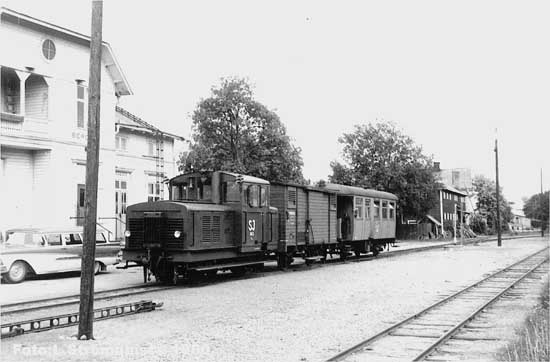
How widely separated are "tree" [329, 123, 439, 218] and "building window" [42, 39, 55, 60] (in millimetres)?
34424

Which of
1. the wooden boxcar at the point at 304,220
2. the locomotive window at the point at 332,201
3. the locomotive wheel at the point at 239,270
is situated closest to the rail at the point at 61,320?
the locomotive wheel at the point at 239,270

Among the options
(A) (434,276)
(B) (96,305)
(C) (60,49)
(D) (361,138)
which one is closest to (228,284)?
(B) (96,305)

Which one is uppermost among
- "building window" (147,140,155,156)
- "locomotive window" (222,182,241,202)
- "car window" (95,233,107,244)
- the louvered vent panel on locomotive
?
"building window" (147,140,155,156)

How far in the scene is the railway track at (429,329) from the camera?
7.57 m

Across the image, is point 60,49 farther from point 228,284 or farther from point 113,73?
point 228,284

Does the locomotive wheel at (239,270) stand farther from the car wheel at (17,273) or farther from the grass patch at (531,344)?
the grass patch at (531,344)

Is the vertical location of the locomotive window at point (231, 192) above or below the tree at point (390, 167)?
below

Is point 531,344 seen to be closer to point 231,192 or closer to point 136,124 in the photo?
point 231,192

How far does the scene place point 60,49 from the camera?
22.1 metres

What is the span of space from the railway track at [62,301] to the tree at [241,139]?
1788 cm

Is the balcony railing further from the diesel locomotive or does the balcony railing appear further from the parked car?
the diesel locomotive

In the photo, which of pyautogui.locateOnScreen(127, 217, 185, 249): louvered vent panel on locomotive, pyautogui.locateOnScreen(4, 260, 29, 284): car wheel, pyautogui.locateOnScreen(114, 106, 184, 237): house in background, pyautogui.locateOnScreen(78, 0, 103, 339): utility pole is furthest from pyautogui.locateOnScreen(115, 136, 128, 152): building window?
pyautogui.locateOnScreen(78, 0, 103, 339): utility pole

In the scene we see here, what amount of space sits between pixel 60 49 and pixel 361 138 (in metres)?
38.4

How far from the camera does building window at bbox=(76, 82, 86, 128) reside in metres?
23.0
